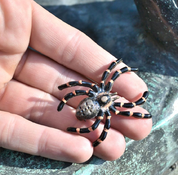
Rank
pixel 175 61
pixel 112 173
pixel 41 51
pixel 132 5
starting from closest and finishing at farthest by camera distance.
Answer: pixel 112 173, pixel 41 51, pixel 175 61, pixel 132 5

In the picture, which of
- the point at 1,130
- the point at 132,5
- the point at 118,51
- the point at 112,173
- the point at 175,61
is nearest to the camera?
the point at 1,130

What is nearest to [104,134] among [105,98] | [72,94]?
[105,98]

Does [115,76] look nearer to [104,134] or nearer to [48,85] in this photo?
[104,134]

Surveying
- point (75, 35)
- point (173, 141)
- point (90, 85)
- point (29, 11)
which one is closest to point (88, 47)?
point (75, 35)

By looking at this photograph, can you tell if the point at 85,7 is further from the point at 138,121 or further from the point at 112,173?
the point at 112,173

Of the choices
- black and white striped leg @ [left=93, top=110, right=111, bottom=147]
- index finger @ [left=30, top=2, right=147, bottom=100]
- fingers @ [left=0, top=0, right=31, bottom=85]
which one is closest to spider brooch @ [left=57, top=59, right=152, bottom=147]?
black and white striped leg @ [left=93, top=110, right=111, bottom=147]

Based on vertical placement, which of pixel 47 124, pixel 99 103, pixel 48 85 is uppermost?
pixel 99 103

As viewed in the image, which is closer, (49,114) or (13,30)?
(13,30)
